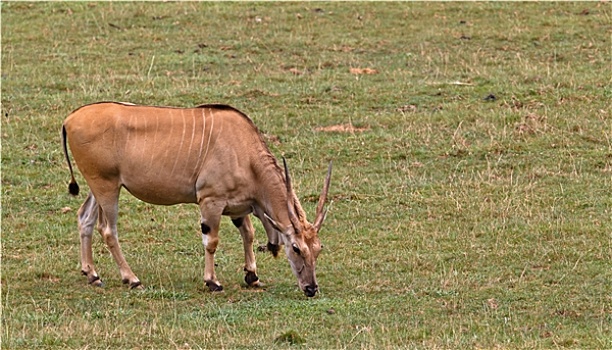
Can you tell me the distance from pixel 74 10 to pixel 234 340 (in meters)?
13.6

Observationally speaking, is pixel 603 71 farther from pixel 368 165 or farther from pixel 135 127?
pixel 135 127

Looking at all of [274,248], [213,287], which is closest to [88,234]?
[213,287]

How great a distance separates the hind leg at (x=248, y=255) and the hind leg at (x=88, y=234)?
1.23 m

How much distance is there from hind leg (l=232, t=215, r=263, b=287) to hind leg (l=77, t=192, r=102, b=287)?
123 centimetres

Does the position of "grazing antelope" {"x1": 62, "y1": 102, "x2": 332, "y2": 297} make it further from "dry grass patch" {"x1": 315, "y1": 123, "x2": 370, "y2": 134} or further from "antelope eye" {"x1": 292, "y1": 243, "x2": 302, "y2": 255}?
"dry grass patch" {"x1": 315, "y1": 123, "x2": 370, "y2": 134}

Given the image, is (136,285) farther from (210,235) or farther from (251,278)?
(251,278)

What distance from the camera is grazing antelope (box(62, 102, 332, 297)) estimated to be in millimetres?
10125

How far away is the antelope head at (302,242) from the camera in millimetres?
9789

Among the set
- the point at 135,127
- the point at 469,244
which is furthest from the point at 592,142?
the point at 135,127

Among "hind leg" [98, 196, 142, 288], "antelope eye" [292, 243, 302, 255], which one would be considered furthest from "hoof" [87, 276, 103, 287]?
"antelope eye" [292, 243, 302, 255]

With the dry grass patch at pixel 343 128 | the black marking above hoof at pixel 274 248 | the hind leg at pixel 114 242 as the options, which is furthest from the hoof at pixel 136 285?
the dry grass patch at pixel 343 128

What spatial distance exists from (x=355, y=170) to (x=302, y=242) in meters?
4.01

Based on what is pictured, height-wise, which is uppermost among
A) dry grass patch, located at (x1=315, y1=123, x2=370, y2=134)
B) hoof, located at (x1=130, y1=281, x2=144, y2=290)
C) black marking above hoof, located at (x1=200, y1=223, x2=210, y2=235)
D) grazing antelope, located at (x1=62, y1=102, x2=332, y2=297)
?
grazing antelope, located at (x1=62, y1=102, x2=332, y2=297)

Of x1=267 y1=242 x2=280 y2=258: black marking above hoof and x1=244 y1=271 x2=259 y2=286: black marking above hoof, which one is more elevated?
x1=267 y1=242 x2=280 y2=258: black marking above hoof
